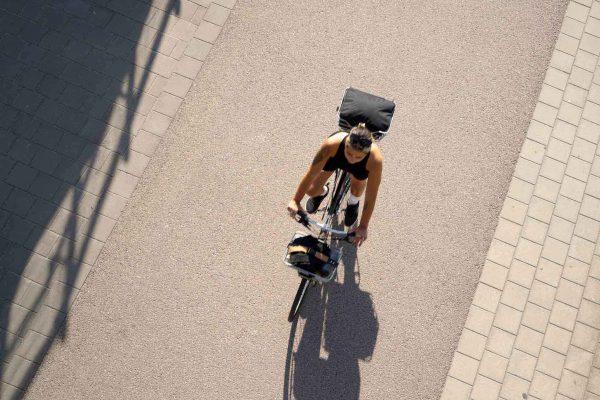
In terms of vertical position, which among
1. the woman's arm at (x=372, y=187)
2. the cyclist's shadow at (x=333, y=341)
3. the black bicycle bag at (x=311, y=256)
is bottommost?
the cyclist's shadow at (x=333, y=341)

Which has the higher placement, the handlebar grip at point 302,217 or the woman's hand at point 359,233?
the woman's hand at point 359,233

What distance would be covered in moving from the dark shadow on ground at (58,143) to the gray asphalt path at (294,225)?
33 centimetres

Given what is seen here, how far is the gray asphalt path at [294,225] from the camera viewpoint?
18.9 ft

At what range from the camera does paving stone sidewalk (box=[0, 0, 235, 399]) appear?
5.91 m

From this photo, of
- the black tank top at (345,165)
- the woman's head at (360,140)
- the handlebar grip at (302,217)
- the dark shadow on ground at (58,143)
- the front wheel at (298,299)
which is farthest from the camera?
the dark shadow on ground at (58,143)

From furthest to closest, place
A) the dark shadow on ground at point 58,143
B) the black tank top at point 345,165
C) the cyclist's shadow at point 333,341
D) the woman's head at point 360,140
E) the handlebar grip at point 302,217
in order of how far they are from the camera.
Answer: the dark shadow on ground at point 58,143
the cyclist's shadow at point 333,341
the black tank top at point 345,165
the handlebar grip at point 302,217
the woman's head at point 360,140

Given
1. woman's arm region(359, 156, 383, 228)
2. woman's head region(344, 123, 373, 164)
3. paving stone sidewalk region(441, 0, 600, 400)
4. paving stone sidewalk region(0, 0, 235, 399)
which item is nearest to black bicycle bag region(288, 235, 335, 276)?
A: woman's arm region(359, 156, 383, 228)

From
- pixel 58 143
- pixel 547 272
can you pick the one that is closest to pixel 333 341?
pixel 547 272

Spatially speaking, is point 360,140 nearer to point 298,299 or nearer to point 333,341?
point 298,299

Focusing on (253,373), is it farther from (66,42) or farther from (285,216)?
(66,42)

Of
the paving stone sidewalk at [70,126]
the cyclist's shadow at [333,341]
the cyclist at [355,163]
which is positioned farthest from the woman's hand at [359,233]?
the paving stone sidewalk at [70,126]

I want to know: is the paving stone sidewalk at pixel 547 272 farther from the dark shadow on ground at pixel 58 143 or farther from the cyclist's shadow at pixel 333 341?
the dark shadow on ground at pixel 58 143

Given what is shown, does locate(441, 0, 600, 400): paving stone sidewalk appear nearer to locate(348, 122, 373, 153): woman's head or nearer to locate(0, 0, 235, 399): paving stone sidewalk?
locate(348, 122, 373, 153): woman's head

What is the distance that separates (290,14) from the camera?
24.0 feet
